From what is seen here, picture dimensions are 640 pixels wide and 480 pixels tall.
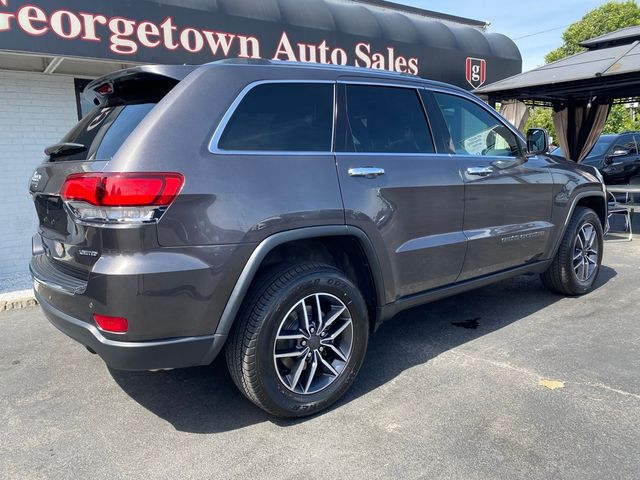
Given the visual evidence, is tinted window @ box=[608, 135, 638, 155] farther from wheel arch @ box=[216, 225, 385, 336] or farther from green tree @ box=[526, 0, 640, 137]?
green tree @ box=[526, 0, 640, 137]

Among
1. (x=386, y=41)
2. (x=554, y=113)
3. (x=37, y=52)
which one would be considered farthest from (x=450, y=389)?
(x=554, y=113)

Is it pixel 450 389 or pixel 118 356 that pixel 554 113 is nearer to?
pixel 450 389

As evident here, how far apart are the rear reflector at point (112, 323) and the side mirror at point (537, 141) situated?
11.9 feet

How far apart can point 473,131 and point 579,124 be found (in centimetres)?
905

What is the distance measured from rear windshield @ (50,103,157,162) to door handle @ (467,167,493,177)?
89.1 inches

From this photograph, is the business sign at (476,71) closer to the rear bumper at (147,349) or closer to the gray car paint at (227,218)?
the gray car paint at (227,218)

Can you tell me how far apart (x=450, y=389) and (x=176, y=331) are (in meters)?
1.77

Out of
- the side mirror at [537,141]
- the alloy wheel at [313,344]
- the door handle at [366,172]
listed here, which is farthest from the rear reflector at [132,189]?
the side mirror at [537,141]

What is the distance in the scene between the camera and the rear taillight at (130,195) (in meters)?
2.32

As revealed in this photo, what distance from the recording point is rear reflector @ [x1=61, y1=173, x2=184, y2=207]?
7.62ft

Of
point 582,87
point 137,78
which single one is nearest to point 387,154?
point 137,78

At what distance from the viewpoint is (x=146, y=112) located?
2.63 metres

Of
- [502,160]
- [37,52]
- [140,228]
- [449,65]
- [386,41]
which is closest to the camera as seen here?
[140,228]

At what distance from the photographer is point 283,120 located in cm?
288
